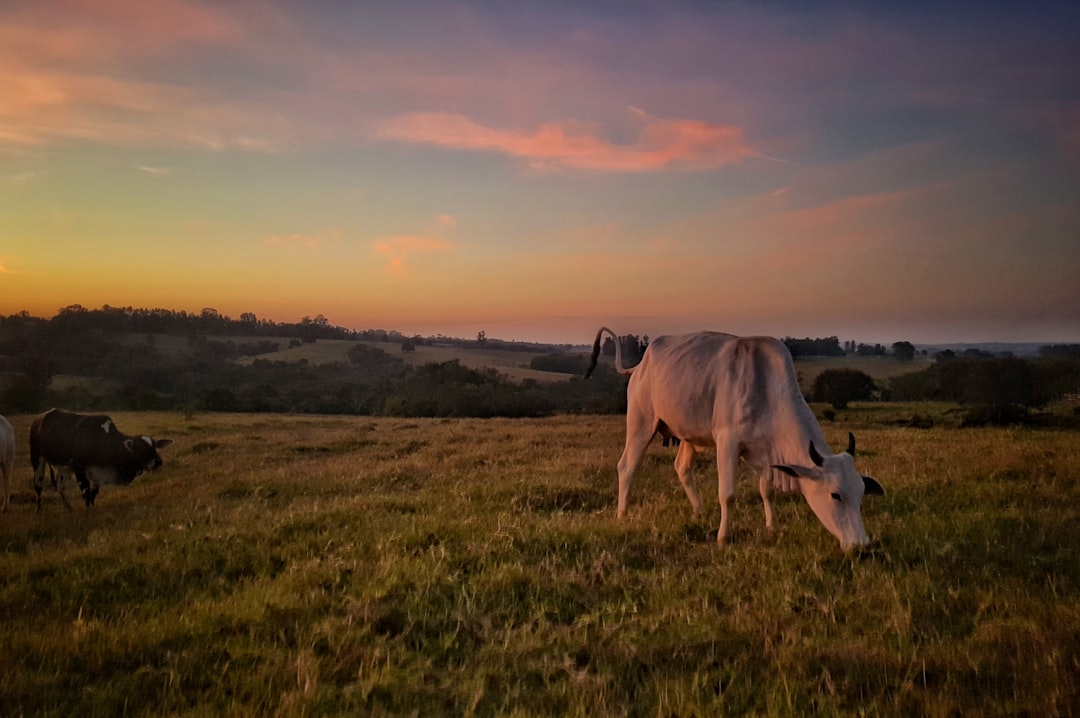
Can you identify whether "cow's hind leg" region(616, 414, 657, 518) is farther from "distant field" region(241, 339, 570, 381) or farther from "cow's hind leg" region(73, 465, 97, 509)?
"distant field" region(241, 339, 570, 381)

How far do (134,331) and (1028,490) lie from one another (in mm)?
67483

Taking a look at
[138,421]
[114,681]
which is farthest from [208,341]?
[114,681]

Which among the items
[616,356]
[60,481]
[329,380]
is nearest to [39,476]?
[60,481]

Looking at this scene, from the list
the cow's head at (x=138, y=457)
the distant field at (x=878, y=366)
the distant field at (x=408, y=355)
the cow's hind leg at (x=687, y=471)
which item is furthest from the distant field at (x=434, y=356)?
the cow's hind leg at (x=687, y=471)

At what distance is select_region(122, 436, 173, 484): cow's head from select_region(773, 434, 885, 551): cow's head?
46.4 feet

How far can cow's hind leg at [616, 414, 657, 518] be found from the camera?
9.10 meters

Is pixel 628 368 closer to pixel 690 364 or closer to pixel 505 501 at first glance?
pixel 690 364

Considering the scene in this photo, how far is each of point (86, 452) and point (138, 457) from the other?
1.15 m

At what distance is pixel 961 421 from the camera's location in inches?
914

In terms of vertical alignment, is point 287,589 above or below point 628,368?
below

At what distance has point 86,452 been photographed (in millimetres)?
13695

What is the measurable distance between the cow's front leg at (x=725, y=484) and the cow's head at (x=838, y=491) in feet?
2.60

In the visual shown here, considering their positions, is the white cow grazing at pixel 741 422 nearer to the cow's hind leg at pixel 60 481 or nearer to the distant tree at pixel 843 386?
the cow's hind leg at pixel 60 481

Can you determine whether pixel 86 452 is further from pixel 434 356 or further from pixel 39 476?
pixel 434 356
